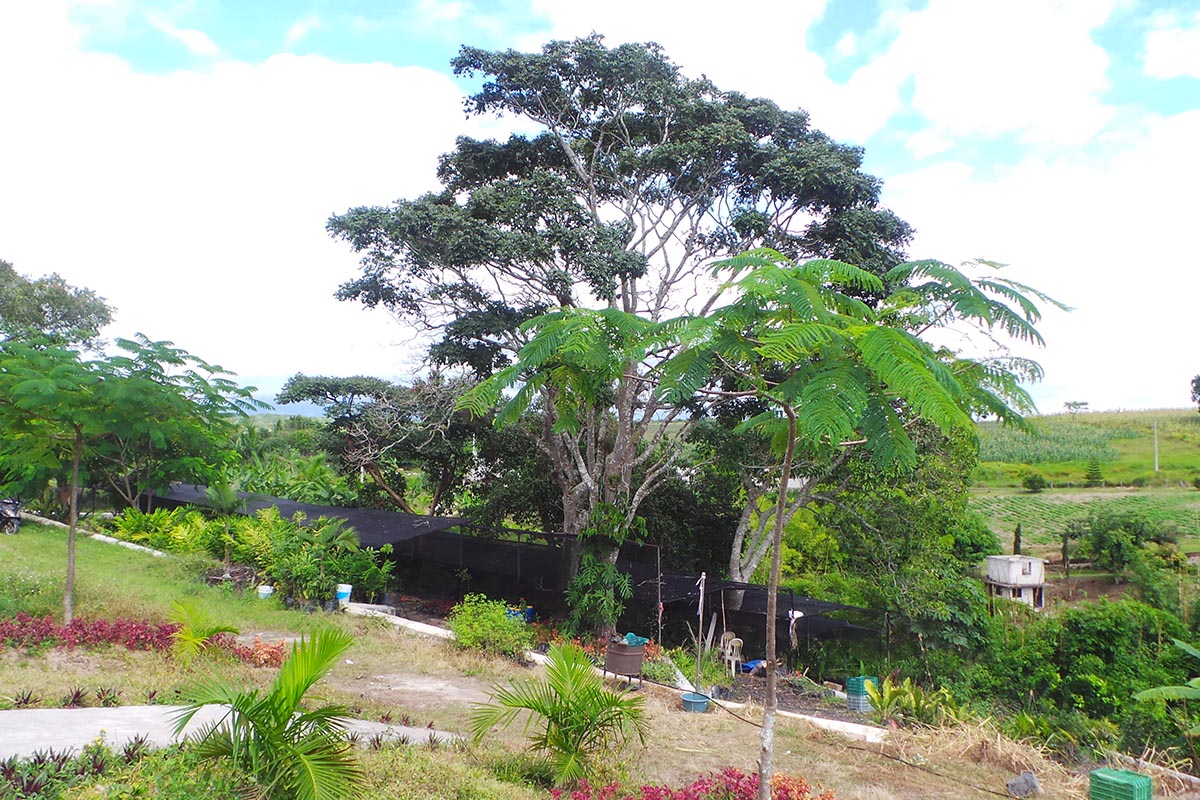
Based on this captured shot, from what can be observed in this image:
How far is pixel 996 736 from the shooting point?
25.5ft

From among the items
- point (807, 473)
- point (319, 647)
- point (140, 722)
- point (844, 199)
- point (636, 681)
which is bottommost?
point (636, 681)

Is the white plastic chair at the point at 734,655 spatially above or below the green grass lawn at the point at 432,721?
below

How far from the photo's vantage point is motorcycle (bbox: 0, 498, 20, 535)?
1795cm

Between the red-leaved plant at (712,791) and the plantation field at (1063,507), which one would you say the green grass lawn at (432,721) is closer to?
the red-leaved plant at (712,791)

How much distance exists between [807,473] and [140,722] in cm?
1075

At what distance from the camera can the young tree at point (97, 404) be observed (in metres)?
8.73

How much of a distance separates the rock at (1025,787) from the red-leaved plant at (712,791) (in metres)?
2.07

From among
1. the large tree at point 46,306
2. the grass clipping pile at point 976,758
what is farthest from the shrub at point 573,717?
the large tree at point 46,306

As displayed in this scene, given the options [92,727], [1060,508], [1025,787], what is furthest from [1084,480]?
[92,727]

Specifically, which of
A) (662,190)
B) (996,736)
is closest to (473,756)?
(996,736)

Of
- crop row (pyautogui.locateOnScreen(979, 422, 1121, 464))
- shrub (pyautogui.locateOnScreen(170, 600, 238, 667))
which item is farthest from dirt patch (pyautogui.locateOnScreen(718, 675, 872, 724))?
crop row (pyautogui.locateOnScreen(979, 422, 1121, 464))

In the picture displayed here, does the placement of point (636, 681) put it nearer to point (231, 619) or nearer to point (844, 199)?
point (231, 619)

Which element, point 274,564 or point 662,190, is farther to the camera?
point 662,190

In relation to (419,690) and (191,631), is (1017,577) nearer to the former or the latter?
(419,690)
